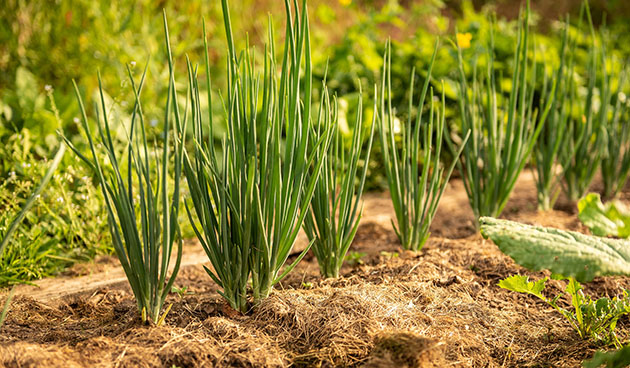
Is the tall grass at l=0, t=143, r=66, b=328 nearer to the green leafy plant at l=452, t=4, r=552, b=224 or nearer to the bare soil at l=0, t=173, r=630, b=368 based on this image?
the bare soil at l=0, t=173, r=630, b=368

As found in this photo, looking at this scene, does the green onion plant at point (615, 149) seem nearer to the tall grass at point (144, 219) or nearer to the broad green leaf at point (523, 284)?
the broad green leaf at point (523, 284)

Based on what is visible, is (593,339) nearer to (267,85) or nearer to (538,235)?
(538,235)

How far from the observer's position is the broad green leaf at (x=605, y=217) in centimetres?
143

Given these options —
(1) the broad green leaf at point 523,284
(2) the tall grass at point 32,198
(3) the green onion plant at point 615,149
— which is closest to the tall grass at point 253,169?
(2) the tall grass at point 32,198

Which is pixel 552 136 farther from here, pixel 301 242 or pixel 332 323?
pixel 332 323

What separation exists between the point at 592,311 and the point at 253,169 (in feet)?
3.04

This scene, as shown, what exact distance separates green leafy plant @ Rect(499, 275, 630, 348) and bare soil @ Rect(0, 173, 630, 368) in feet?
0.12

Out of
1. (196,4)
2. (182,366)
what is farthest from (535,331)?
(196,4)

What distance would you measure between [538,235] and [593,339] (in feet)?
1.21

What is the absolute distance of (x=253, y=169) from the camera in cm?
131

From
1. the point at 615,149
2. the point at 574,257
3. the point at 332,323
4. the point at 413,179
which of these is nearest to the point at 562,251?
the point at 574,257

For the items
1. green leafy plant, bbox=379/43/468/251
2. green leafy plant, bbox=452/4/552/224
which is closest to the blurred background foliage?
green leafy plant, bbox=452/4/552/224

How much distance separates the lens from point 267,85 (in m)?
1.40

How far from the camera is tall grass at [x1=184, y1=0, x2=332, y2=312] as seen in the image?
1355mm
